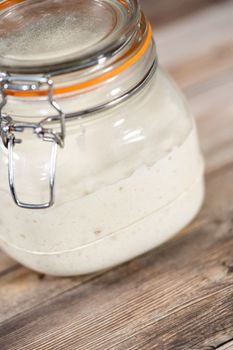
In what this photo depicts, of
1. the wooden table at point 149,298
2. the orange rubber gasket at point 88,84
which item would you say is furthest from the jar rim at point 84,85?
the wooden table at point 149,298

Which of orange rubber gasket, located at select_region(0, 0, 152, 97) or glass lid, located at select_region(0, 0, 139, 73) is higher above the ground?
glass lid, located at select_region(0, 0, 139, 73)

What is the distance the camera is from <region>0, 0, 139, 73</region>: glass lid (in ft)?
2.11

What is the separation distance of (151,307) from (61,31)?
35 centimetres

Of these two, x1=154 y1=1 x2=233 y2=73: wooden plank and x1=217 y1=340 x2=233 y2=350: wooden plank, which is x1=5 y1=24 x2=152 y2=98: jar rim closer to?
x1=217 y1=340 x2=233 y2=350: wooden plank

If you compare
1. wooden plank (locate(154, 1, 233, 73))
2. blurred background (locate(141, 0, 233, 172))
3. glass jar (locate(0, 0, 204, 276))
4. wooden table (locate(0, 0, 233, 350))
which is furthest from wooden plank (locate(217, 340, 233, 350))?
wooden plank (locate(154, 1, 233, 73))

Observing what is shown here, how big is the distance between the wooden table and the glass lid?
302 mm

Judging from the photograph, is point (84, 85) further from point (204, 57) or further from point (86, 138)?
point (204, 57)

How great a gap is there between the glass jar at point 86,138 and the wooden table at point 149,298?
0.11ft

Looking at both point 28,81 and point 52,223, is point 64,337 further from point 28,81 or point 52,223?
point 28,81

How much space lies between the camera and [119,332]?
28.8 inches

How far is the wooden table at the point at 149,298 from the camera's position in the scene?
721 mm

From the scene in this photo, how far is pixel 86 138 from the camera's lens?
706 millimetres

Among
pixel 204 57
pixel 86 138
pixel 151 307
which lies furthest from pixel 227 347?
pixel 204 57

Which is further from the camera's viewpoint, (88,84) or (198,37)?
(198,37)
